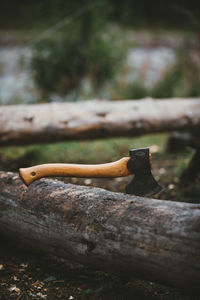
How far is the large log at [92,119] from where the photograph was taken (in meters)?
3.49

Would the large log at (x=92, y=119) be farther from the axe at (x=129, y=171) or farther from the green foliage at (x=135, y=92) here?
the green foliage at (x=135, y=92)

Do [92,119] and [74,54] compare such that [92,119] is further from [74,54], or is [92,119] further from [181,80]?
[181,80]

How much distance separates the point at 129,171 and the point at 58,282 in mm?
793

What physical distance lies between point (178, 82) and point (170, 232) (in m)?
6.84

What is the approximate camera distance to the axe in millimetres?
1822

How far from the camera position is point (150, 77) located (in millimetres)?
9289

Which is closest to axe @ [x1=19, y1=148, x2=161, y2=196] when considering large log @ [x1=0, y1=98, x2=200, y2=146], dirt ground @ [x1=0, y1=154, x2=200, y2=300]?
dirt ground @ [x1=0, y1=154, x2=200, y2=300]

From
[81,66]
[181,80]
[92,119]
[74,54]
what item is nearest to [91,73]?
[81,66]

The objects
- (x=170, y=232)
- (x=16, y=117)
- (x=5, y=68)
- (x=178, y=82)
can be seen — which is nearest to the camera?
(x=170, y=232)

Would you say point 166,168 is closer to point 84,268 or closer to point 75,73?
point 84,268

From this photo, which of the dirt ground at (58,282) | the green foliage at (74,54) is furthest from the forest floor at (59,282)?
the green foliage at (74,54)

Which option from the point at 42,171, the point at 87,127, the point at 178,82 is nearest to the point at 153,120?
the point at 87,127

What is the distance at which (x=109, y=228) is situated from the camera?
64.1 inches

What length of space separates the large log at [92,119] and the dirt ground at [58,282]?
1563mm
